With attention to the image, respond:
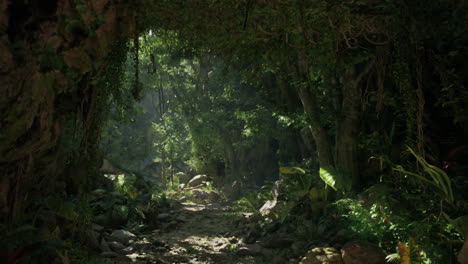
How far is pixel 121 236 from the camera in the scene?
283 inches

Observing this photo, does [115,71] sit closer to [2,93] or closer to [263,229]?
[2,93]

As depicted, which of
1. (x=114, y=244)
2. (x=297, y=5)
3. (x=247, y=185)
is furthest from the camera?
(x=247, y=185)

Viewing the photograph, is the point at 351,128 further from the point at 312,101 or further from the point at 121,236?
the point at 121,236

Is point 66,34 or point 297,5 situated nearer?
point 66,34

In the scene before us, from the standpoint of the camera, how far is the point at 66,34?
3.90 metres

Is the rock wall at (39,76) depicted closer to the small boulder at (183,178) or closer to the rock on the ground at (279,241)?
the rock on the ground at (279,241)

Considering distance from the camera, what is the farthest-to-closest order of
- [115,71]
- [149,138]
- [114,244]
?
[149,138]
[114,244]
[115,71]

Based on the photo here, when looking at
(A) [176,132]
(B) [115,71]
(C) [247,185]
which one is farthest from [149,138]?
(B) [115,71]

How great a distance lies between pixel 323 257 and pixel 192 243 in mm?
3792

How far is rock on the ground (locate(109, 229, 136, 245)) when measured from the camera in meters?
7.04

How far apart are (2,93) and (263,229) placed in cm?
639

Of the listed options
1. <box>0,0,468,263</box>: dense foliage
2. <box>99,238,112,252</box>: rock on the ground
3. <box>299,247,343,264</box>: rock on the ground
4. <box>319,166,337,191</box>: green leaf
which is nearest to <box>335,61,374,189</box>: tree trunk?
<box>0,0,468,263</box>: dense foliage

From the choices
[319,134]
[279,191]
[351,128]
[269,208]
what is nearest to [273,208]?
[269,208]

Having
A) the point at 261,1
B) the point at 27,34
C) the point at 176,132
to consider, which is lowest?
the point at 27,34
